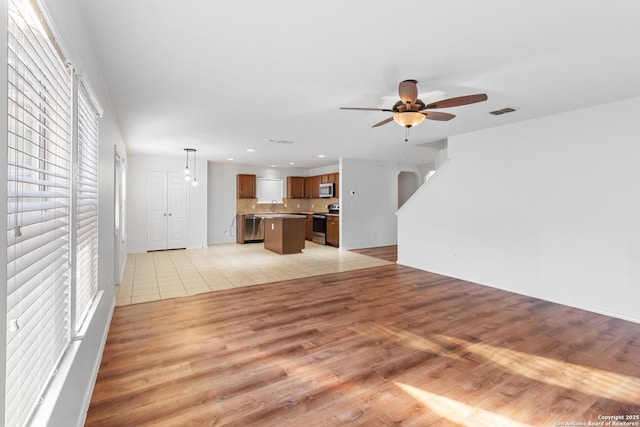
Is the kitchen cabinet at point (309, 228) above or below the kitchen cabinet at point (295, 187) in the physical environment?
below

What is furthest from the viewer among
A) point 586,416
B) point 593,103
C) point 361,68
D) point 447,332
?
point 593,103

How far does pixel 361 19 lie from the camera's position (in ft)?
6.18

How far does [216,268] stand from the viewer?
575cm

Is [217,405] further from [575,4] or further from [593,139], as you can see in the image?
[593,139]

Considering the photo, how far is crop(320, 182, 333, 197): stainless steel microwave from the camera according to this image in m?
8.84

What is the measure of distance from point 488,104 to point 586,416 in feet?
9.72

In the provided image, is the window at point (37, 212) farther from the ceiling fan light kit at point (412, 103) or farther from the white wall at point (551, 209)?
the white wall at point (551, 209)

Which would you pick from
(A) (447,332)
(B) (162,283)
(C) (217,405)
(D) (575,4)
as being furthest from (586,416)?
(B) (162,283)

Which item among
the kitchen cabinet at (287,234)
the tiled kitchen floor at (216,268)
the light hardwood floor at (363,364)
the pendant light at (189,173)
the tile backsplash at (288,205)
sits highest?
the pendant light at (189,173)

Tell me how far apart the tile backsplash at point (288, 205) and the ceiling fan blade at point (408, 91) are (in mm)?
6448

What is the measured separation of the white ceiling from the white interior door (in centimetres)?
381

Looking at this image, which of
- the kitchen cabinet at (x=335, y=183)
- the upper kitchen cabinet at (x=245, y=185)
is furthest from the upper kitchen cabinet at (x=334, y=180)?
the upper kitchen cabinet at (x=245, y=185)

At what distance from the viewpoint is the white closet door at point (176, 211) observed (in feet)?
25.3

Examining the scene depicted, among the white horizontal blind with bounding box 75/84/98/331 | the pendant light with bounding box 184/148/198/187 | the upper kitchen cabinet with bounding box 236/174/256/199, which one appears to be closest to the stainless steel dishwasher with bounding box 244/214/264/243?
the upper kitchen cabinet with bounding box 236/174/256/199
